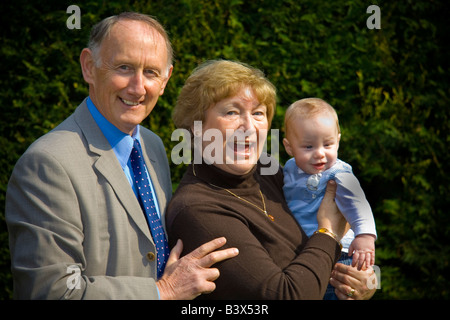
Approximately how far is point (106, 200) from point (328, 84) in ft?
8.62

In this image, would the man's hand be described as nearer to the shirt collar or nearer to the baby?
the shirt collar

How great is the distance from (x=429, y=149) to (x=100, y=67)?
308 cm

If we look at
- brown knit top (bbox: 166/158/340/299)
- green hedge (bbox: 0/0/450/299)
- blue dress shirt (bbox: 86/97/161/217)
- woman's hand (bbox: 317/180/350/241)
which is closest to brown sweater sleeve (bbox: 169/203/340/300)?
brown knit top (bbox: 166/158/340/299)

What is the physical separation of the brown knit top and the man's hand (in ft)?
0.17

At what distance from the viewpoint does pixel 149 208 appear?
2.72m

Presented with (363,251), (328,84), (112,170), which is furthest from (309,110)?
(328,84)

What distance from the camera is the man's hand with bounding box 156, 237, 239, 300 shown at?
2512 millimetres

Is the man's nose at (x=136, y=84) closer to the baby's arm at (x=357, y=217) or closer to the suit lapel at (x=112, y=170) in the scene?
the suit lapel at (x=112, y=170)

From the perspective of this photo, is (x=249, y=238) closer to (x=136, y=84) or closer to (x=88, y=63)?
(x=136, y=84)

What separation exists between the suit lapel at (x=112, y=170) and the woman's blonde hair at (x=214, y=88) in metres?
0.57

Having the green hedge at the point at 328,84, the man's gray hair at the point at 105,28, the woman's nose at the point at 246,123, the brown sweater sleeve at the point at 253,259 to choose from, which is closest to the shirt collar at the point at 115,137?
the man's gray hair at the point at 105,28

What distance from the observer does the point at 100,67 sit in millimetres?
2738
